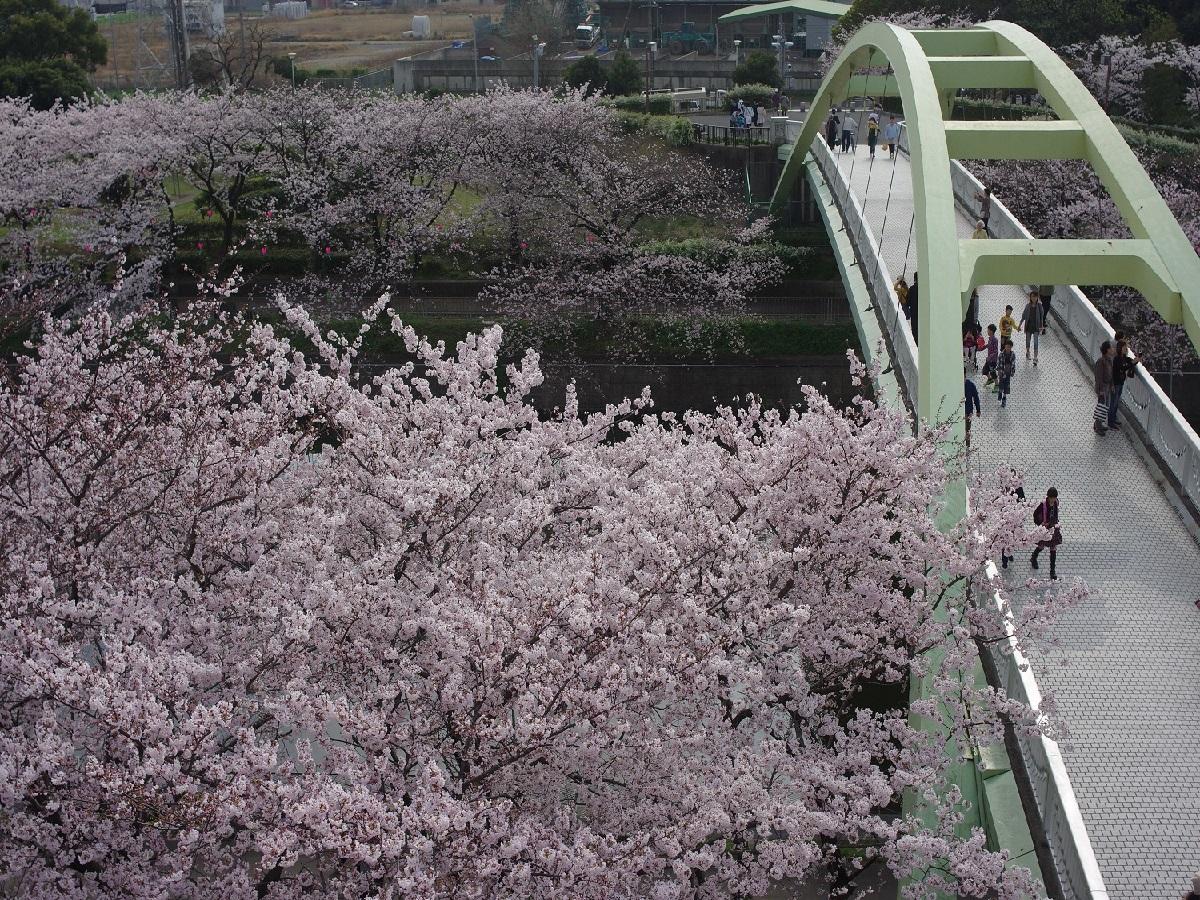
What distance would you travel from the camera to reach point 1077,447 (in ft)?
45.0

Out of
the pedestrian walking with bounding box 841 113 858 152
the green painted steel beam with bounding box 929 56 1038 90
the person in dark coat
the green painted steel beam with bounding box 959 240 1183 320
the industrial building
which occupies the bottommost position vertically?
the person in dark coat

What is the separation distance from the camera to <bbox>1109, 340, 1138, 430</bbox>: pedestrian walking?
542 inches

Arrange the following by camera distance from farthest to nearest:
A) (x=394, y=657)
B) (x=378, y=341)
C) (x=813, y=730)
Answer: (x=378, y=341) → (x=813, y=730) → (x=394, y=657)

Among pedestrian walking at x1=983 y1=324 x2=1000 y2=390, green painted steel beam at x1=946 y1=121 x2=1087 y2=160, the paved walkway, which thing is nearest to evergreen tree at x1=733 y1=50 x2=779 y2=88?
green painted steel beam at x1=946 y1=121 x2=1087 y2=160

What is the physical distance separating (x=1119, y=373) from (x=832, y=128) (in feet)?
63.2

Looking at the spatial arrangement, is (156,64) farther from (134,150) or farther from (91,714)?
(91,714)

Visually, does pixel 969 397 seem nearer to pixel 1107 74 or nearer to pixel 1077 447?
pixel 1077 447

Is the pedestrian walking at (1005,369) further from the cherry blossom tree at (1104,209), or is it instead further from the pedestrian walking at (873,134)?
the pedestrian walking at (873,134)

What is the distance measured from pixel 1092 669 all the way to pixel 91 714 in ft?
23.7

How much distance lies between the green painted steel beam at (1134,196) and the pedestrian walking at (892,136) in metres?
10.7

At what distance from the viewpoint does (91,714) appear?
7.75 m

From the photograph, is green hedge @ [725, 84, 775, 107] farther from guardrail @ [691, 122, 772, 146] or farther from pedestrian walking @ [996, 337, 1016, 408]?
pedestrian walking @ [996, 337, 1016, 408]

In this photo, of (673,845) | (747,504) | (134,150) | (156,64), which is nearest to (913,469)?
(747,504)

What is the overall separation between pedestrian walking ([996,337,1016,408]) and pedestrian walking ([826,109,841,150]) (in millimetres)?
17191
